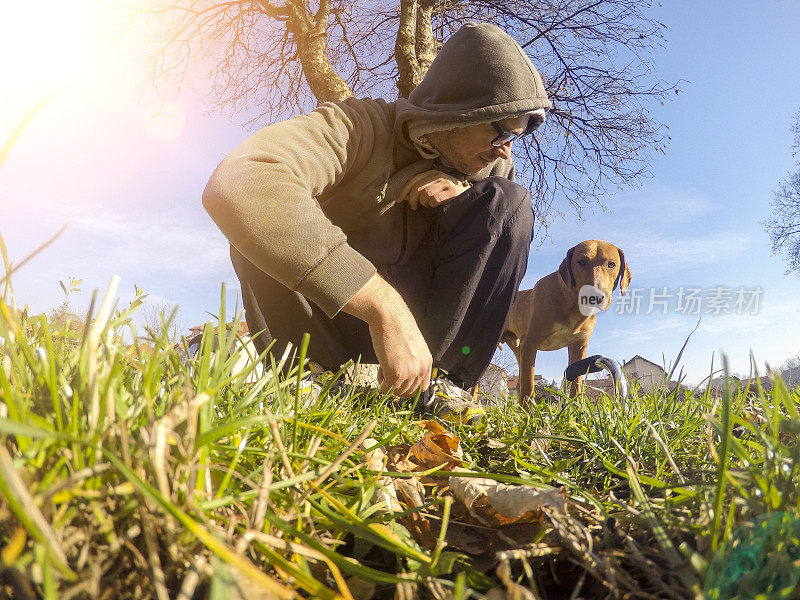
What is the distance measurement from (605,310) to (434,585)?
26.5 feet

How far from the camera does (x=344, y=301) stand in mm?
1965

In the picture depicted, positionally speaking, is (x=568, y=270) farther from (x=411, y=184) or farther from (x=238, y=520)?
(x=238, y=520)

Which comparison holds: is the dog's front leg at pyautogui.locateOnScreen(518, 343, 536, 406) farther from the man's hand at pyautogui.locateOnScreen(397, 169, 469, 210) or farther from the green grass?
the green grass

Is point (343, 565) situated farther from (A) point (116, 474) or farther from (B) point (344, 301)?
(B) point (344, 301)

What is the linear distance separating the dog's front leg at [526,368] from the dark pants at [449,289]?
4.15 meters

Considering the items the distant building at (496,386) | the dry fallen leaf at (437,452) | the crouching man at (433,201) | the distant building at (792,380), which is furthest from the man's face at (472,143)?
the dry fallen leaf at (437,452)

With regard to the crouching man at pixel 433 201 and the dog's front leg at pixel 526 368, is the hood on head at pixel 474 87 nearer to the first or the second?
the crouching man at pixel 433 201

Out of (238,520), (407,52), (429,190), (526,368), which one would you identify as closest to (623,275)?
(526,368)

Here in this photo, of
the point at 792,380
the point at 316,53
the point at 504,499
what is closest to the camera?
the point at 504,499

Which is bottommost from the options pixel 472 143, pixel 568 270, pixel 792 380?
pixel 792 380

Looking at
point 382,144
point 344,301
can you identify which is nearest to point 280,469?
point 344,301

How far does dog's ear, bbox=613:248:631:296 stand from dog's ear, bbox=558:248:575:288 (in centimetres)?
68

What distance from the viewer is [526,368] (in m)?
7.99

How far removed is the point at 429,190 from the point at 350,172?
0.51m
